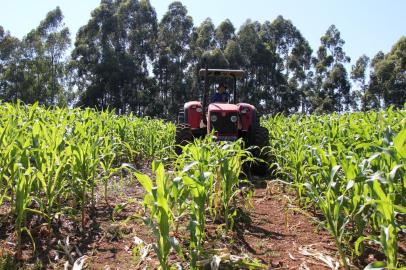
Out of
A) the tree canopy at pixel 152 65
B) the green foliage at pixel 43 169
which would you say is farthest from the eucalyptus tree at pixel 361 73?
the green foliage at pixel 43 169

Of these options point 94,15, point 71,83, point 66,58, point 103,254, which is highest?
point 94,15

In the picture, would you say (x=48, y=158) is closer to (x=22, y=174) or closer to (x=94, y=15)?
(x=22, y=174)

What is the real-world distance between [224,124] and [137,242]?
375 centimetres

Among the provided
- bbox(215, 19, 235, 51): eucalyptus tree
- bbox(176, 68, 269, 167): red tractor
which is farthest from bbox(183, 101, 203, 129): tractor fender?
bbox(215, 19, 235, 51): eucalyptus tree

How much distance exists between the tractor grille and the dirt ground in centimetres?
275

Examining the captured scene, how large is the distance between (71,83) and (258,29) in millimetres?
19737

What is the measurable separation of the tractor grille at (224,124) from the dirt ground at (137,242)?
2.75 metres

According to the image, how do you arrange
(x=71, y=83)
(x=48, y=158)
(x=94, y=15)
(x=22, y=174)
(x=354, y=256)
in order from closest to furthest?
1. (x=22, y=174)
2. (x=354, y=256)
3. (x=48, y=158)
4. (x=94, y=15)
5. (x=71, y=83)

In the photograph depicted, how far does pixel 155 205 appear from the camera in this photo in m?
2.25

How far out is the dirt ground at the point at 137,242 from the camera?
2721 millimetres

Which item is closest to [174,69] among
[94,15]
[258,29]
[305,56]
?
[94,15]

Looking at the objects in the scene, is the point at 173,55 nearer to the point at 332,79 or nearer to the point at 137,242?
the point at 332,79

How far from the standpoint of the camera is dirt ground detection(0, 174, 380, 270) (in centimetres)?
272

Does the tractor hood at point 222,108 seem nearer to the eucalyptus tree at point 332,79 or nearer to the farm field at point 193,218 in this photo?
the farm field at point 193,218
